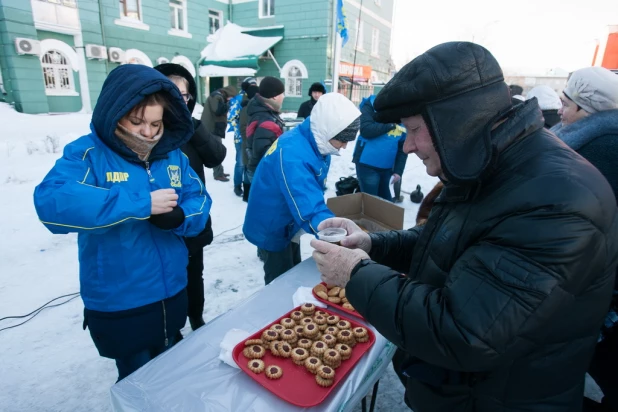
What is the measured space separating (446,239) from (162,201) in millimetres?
1165

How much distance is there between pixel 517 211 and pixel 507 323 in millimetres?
267

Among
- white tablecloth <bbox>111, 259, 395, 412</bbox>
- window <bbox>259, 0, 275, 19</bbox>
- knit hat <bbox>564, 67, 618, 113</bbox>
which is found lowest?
white tablecloth <bbox>111, 259, 395, 412</bbox>

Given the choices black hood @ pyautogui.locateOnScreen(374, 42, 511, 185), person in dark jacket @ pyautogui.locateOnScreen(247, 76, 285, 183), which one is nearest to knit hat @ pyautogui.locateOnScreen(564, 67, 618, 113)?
black hood @ pyautogui.locateOnScreen(374, 42, 511, 185)

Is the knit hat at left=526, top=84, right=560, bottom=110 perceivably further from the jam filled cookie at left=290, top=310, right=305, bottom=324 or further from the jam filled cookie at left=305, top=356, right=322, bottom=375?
the jam filled cookie at left=305, top=356, right=322, bottom=375

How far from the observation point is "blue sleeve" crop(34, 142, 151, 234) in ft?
4.49

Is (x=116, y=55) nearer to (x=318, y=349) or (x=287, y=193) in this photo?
(x=287, y=193)

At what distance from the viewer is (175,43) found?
620 inches

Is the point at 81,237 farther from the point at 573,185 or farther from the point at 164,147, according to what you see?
the point at 573,185

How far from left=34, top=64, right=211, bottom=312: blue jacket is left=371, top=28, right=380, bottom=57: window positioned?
2284 cm

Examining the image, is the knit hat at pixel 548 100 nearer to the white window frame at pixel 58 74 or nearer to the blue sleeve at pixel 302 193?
the blue sleeve at pixel 302 193

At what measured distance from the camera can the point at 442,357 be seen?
0.89m

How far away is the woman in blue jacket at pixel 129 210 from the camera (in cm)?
141

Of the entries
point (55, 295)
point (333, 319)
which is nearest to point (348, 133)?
point (333, 319)

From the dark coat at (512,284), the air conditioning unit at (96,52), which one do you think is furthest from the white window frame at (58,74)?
the dark coat at (512,284)
